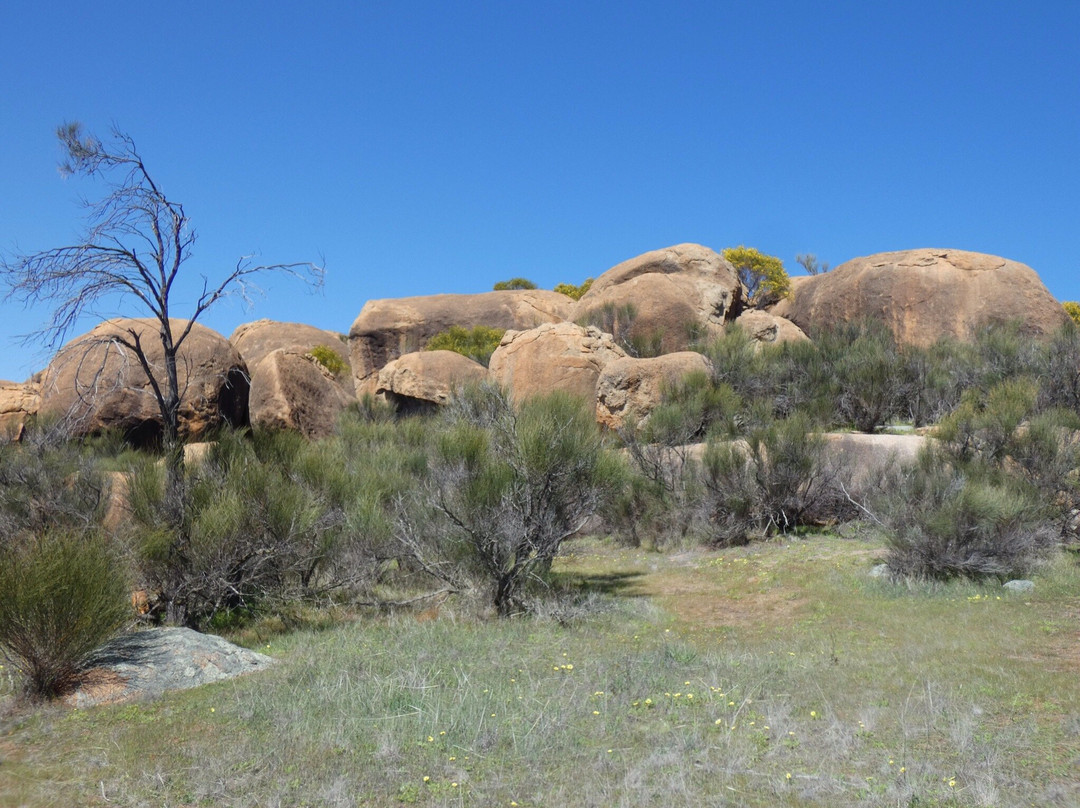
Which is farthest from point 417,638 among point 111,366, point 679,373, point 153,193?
point 111,366

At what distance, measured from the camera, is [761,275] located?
33.4 metres

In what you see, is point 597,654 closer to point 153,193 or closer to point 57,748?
point 57,748

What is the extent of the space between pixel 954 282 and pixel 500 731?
73.0 ft

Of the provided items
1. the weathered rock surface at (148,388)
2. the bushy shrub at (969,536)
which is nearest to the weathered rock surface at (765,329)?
the bushy shrub at (969,536)

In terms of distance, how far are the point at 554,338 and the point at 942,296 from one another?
→ 11.0 metres

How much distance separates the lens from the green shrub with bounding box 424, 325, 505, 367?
2658 centimetres

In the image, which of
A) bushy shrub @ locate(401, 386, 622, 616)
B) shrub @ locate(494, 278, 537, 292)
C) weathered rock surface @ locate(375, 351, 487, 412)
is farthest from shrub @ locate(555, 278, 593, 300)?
bushy shrub @ locate(401, 386, 622, 616)

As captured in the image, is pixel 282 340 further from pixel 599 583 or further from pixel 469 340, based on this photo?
pixel 599 583

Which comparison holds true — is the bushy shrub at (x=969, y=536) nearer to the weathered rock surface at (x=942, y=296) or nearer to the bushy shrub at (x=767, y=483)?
the bushy shrub at (x=767, y=483)

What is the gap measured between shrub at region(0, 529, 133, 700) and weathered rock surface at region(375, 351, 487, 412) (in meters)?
16.0

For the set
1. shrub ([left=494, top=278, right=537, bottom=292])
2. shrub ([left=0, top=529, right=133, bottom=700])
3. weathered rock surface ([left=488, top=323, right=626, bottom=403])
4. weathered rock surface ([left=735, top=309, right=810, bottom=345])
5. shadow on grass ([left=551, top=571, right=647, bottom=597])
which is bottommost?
shadow on grass ([left=551, top=571, right=647, bottom=597])

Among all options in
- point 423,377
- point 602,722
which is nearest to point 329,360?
point 423,377

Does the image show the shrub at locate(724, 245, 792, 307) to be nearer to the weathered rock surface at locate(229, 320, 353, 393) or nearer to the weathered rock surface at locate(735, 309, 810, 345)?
the weathered rock surface at locate(735, 309, 810, 345)

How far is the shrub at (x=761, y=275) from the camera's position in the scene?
32.5 meters
